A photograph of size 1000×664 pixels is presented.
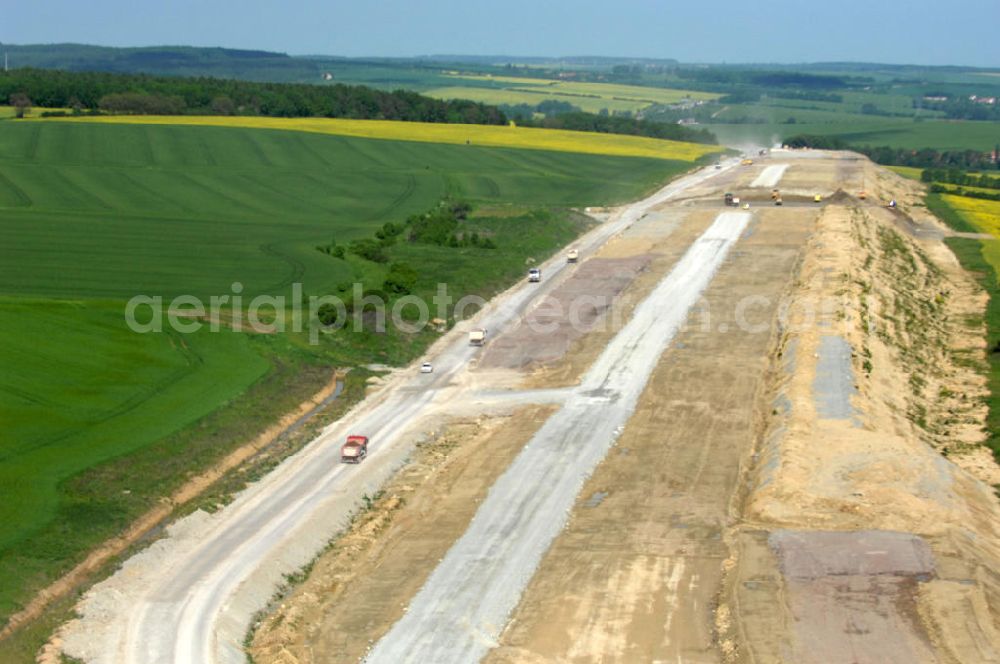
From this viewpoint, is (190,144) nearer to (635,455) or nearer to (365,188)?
(365,188)

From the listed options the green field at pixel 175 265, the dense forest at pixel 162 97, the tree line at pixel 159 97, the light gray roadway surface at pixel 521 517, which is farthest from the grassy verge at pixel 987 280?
the dense forest at pixel 162 97

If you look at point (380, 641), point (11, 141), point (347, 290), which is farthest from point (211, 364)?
point (11, 141)

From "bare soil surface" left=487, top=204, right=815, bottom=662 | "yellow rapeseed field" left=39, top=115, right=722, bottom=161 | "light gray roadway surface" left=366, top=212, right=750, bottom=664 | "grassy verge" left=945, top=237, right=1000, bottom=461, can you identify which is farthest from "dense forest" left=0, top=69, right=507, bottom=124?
"bare soil surface" left=487, top=204, right=815, bottom=662

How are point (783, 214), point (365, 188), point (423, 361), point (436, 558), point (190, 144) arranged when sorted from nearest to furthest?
point (436, 558)
point (423, 361)
point (783, 214)
point (365, 188)
point (190, 144)

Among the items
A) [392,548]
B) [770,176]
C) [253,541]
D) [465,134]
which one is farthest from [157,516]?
[465,134]

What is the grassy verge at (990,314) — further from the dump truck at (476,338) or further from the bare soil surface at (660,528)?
the dump truck at (476,338)
